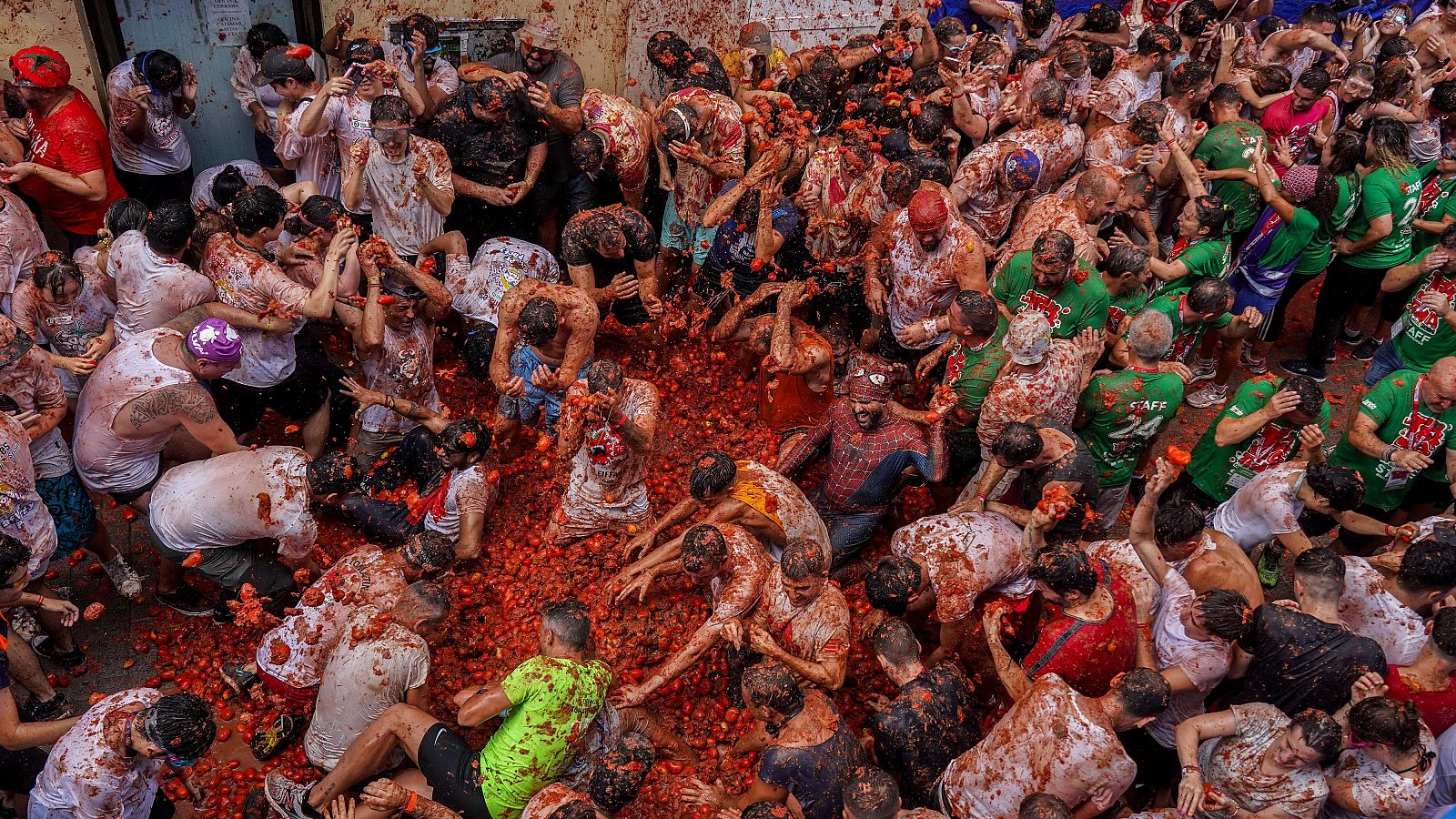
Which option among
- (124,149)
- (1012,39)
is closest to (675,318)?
(124,149)

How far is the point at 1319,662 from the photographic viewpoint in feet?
17.3

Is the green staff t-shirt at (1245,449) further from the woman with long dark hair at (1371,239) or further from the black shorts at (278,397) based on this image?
the black shorts at (278,397)

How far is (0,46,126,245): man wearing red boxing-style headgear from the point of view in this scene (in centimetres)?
766

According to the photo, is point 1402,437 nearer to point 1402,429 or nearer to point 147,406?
point 1402,429

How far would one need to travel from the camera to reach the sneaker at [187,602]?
22.4ft

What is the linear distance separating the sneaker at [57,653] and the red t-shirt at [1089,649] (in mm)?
6024

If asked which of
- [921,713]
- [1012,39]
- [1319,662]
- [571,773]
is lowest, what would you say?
[571,773]

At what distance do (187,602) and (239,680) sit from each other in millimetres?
907

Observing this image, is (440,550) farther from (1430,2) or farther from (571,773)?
(1430,2)

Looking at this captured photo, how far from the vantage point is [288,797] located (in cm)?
565

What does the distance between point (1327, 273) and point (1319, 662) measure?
5541mm

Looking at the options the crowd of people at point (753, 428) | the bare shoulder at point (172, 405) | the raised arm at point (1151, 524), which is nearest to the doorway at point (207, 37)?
the crowd of people at point (753, 428)

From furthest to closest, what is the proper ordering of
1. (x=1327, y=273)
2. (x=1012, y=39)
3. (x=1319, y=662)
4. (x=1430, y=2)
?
(x=1430, y=2), (x=1012, y=39), (x=1327, y=273), (x=1319, y=662)

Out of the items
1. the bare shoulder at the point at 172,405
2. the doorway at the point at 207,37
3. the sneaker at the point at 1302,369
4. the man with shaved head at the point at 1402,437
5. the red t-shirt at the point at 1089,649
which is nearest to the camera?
the red t-shirt at the point at 1089,649
